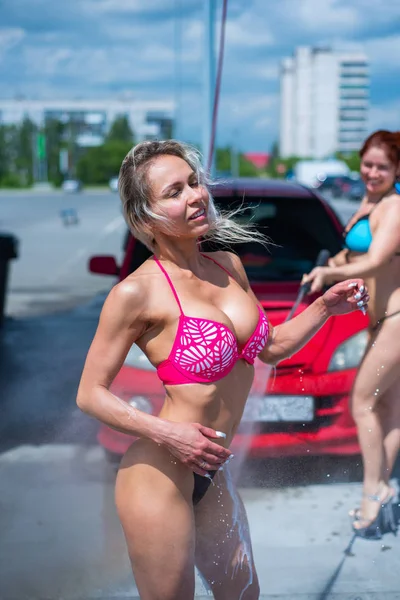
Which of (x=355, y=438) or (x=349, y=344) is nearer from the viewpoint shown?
(x=355, y=438)

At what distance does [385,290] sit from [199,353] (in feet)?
5.74

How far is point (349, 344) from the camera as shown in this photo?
13.4ft

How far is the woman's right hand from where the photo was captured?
2061 millimetres

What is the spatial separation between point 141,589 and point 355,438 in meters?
1.64

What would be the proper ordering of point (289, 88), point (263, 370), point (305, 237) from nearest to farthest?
point (263, 370)
point (305, 237)
point (289, 88)

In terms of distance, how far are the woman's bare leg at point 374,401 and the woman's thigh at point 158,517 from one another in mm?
1595

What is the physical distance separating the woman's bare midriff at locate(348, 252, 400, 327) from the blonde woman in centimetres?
144

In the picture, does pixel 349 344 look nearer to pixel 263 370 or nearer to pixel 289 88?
pixel 263 370

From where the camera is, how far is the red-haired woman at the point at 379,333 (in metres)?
3.56

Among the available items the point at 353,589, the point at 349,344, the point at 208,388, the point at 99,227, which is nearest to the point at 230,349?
the point at 208,388

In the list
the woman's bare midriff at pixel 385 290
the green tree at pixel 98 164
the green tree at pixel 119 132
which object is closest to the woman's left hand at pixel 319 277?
the woman's bare midriff at pixel 385 290

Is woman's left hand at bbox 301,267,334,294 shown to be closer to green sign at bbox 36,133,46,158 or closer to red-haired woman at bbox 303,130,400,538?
red-haired woman at bbox 303,130,400,538

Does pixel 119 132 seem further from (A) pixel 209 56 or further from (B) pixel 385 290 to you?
(B) pixel 385 290

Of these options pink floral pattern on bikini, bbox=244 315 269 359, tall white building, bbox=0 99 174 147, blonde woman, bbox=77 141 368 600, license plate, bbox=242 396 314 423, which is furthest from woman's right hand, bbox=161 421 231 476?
tall white building, bbox=0 99 174 147
